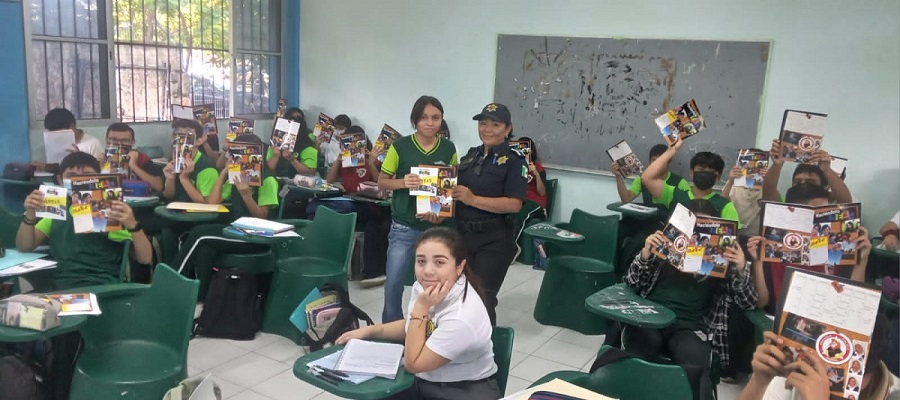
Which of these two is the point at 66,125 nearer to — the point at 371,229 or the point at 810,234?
the point at 371,229

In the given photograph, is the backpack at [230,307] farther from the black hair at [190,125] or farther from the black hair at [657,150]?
the black hair at [657,150]

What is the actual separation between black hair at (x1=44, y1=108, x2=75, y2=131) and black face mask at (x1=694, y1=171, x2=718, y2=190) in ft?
16.2

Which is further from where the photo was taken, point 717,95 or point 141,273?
point 717,95

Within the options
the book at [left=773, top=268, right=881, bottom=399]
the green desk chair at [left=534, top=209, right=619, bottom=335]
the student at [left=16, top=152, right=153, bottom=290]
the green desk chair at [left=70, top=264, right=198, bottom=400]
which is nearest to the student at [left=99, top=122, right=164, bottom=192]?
the student at [left=16, top=152, right=153, bottom=290]

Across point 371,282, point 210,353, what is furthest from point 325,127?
point 210,353

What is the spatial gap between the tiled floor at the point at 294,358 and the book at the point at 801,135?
1533 mm

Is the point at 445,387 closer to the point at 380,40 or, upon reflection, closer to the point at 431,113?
the point at 431,113

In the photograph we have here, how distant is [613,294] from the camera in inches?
130

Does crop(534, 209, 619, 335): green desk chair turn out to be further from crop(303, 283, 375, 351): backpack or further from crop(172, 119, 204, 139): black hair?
crop(172, 119, 204, 139): black hair

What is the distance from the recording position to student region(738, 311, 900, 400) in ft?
5.36

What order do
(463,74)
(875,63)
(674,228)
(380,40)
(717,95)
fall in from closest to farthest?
(674,228) → (875,63) → (717,95) → (463,74) → (380,40)

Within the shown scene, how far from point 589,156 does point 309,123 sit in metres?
3.57

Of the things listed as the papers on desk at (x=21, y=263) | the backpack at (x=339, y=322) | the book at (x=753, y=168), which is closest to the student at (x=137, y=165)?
the papers on desk at (x=21, y=263)

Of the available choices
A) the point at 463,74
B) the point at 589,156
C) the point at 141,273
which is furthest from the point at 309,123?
the point at 141,273
